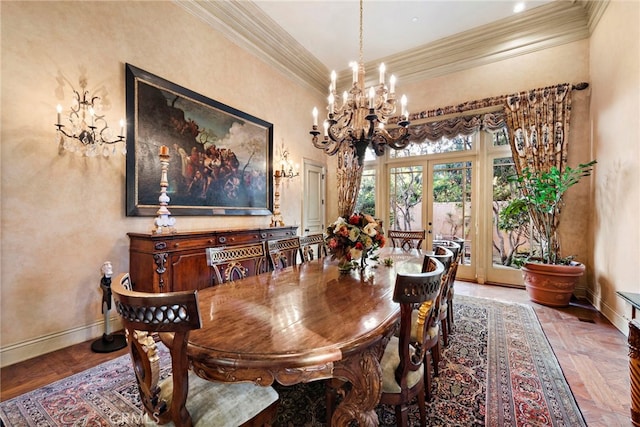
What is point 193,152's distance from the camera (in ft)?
10.8

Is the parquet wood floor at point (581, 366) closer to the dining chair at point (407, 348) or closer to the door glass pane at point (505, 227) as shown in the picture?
the dining chair at point (407, 348)

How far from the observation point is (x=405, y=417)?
4.20 ft

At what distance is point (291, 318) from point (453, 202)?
14.8 feet

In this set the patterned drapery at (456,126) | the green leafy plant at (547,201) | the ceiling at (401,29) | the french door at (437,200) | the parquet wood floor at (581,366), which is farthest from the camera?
the french door at (437,200)

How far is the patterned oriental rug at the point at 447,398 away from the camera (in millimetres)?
1525

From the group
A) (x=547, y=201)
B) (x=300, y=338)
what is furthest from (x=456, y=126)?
(x=300, y=338)

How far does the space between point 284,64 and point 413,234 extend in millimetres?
3692

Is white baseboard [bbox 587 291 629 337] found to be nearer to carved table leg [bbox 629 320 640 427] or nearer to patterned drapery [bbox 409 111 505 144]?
carved table leg [bbox 629 320 640 427]

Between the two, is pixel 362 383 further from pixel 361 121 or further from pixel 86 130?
pixel 86 130

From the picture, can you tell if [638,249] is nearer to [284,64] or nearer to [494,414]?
[494,414]

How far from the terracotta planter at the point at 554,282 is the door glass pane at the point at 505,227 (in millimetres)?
843

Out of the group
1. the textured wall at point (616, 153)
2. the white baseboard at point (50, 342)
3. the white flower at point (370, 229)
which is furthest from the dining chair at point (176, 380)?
the textured wall at point (616, 153)

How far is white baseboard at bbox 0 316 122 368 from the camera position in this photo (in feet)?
6.72

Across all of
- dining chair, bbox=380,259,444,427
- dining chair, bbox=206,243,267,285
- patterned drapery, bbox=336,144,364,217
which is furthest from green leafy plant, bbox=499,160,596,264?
dining chair, bbox=206,243,267,285
